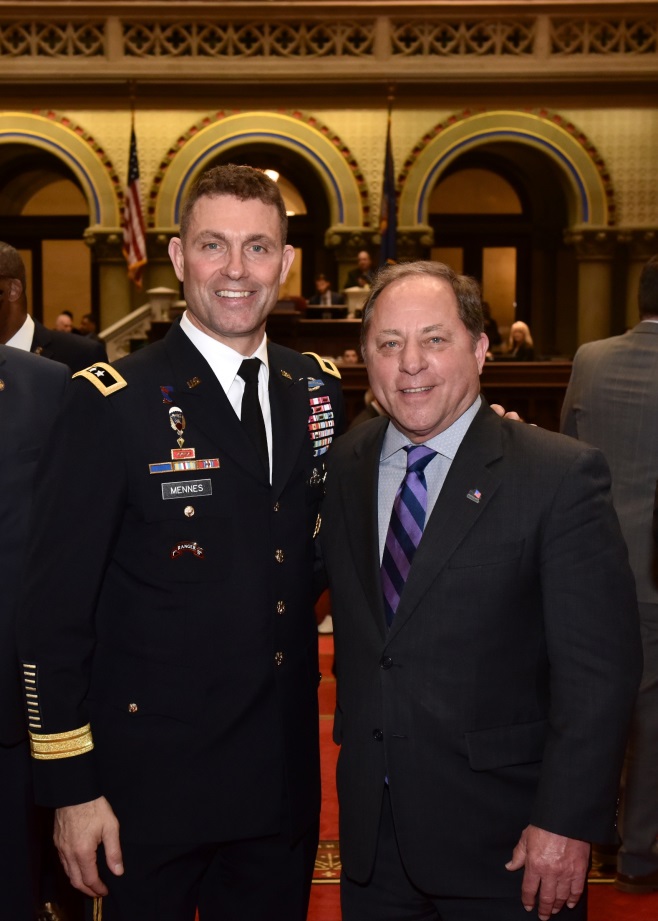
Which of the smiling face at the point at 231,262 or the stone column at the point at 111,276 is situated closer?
the smiling face at the point at 231,262

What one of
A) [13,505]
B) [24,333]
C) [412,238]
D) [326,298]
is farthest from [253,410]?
[412,238]

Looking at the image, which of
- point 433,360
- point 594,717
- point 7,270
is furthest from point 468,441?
point 7,270

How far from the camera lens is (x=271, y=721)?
202 centimetres

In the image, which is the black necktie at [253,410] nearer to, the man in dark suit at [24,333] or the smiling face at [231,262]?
the smiling face at [231,262]

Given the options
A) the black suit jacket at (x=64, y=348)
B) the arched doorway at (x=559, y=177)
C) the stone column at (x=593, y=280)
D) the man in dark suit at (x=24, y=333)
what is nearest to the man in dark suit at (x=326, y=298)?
the arched doorway at (x=559, y=177)

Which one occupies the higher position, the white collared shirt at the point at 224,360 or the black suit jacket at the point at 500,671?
the white collared shirt at the point at 224,360

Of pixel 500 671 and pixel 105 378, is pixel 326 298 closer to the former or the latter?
pixel 105 378

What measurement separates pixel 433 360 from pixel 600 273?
42.8 ft

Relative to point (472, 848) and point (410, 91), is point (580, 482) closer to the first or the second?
point (472, 848)

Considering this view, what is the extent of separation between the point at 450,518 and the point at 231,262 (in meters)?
0.65

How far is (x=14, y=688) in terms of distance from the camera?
2326 mm

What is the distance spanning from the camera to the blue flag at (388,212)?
12609mm

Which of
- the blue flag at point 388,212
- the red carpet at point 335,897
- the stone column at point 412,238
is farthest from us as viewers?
the stone column at point 412,238

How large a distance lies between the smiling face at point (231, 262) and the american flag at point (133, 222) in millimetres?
11072
